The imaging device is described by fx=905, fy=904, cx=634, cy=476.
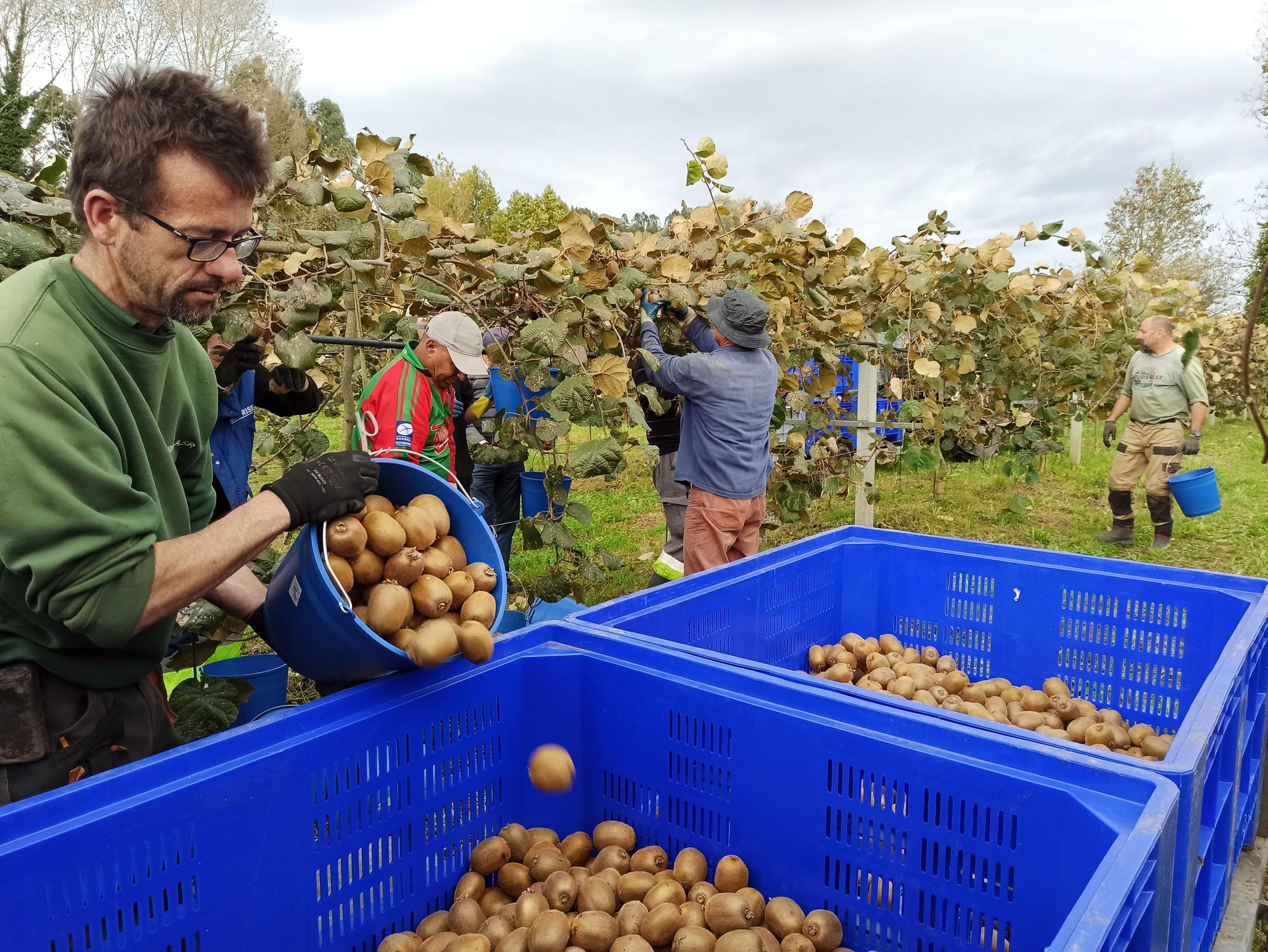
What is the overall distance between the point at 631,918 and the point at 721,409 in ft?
10.7

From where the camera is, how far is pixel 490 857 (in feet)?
5.75

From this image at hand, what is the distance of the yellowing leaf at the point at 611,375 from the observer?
3.55 meters

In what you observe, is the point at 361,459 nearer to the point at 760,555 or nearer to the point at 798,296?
the point at 760,555

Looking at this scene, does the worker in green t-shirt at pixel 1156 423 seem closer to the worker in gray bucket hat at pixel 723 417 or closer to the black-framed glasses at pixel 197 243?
the worker in gray bucket hat at pixel 723 417

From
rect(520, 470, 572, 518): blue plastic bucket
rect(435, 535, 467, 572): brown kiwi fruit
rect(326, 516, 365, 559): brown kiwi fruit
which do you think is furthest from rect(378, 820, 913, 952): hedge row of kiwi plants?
rect(520, 470, 572, 518): blue plastic bucket

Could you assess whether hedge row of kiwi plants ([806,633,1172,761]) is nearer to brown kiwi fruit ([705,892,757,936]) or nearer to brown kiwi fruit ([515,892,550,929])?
brown kiwi fruit ([705,892,757,936])

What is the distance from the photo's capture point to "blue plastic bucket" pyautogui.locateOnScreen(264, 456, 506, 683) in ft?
5.01

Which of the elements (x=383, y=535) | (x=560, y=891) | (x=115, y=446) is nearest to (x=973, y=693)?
(x=560, y=891)

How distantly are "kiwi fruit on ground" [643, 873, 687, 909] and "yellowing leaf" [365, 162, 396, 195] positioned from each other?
238 cm

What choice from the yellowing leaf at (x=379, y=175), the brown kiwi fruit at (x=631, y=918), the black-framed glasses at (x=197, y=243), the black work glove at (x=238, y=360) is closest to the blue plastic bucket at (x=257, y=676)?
the black work glove at (x=238, y=360)

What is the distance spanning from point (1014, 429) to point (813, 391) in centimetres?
217

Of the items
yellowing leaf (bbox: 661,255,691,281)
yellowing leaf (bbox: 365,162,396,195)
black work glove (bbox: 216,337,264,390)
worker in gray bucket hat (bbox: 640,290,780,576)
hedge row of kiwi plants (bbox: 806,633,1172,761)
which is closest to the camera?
hedge row of kiwi plants (bbox: 806,633,1172,761)

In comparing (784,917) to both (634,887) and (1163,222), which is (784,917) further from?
(1163,222)

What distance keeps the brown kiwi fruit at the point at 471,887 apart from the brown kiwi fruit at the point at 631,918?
0.27 metres
